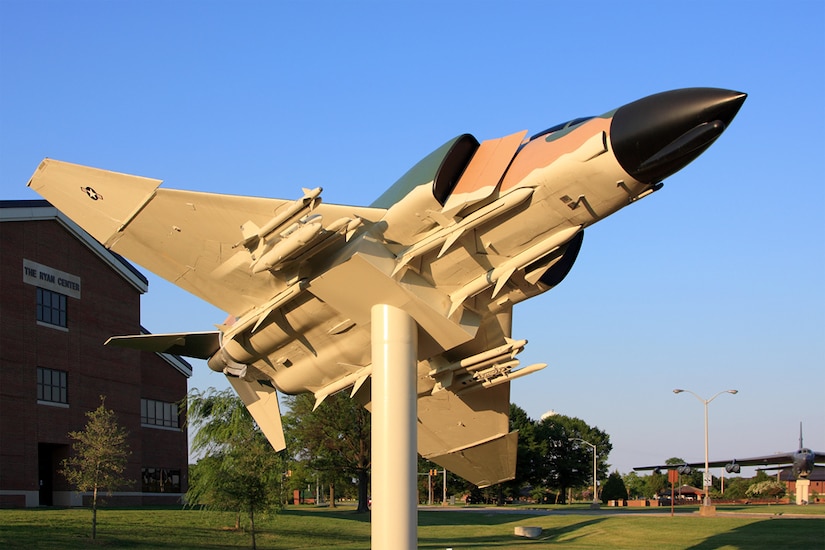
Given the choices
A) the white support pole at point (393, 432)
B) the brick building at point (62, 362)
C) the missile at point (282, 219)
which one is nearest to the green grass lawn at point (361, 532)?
the brick building at point (62, 362)

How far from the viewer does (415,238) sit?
15984mm

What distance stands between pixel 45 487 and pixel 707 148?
153 feet

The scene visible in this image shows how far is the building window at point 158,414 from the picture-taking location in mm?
58281

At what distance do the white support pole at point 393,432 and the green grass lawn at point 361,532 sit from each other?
1702 centimetres

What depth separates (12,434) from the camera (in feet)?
147

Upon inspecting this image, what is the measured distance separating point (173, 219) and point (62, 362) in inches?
1422

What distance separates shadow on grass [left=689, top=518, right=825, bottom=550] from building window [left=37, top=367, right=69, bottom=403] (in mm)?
35198

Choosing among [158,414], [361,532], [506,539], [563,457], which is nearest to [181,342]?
[506,539]

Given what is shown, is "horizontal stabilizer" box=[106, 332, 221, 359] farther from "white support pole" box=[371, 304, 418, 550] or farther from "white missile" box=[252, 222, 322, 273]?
"white support pole" box=[371, 304, 418, 550]

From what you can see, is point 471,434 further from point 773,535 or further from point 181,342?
point 773,535

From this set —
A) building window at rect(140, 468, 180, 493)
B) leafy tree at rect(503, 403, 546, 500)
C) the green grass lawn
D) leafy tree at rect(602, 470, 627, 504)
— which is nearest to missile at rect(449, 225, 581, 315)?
the green grass lawn

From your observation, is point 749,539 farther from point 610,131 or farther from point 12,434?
point 12,434

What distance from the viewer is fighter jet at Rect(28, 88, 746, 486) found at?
14320 millimetres

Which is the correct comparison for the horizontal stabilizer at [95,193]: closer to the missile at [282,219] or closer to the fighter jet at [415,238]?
the fighter jet at [415,238]
